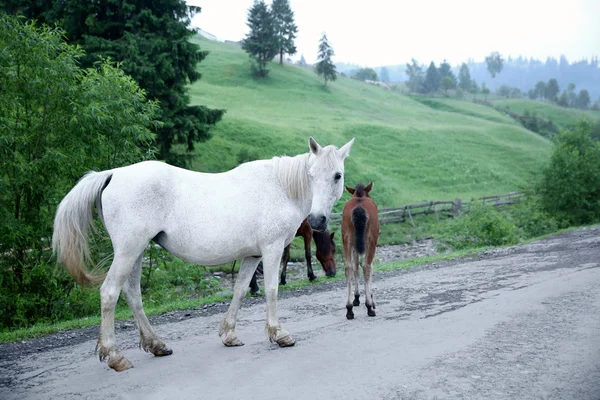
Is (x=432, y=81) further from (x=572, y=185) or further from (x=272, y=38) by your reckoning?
(x=572, y=185)

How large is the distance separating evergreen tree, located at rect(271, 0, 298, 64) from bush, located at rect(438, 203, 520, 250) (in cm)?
5134

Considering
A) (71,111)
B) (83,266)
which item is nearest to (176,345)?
(83,266)

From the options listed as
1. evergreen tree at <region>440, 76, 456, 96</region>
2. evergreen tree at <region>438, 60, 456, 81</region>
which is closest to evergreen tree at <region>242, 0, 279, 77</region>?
evergreen tree at <region>440, 76, 456, 96</region>

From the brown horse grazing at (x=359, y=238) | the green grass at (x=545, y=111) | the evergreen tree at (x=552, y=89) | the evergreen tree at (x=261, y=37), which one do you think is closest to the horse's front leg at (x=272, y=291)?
the brown horse grazing at (x=359, y=238)

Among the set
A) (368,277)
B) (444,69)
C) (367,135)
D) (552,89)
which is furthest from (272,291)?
(552,89)

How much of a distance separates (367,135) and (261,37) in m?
24.1

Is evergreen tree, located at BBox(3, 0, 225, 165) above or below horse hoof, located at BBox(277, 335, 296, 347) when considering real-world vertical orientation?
above

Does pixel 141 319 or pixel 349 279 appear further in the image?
pixel 349 279

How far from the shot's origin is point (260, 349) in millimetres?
5719

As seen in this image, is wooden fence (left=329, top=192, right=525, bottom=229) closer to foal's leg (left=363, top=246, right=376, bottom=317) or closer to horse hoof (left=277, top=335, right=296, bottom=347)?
foal's leg (left=363, top=246, right=376, bottom=317)

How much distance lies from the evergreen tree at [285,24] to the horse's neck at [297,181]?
6153cm

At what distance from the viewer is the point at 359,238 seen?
708cm

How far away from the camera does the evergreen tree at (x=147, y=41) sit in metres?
19.1

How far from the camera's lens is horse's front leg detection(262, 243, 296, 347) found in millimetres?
5586
